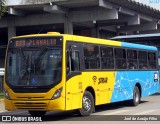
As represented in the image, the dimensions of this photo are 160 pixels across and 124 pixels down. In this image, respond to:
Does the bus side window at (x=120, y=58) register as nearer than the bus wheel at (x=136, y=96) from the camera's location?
Yes

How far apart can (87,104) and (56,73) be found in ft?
6.53

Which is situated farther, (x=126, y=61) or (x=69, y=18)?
(x=69, y=18)

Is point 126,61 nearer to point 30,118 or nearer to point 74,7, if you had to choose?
point 30,118

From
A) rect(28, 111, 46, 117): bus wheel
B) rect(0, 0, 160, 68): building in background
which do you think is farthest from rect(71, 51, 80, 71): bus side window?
rect(0, 0, 160, 68): building in background

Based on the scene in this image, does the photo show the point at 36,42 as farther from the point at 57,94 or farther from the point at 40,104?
the point at 40,104

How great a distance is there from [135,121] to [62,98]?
2368 mm

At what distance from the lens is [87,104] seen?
14.9m

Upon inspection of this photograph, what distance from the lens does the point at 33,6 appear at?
34.9 meters

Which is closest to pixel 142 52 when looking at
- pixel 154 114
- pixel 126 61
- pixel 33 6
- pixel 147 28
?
pixel 126 61

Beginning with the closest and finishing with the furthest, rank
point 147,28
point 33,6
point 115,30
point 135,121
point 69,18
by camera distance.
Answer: point 135,121, point 33,6, point 69,18, point 147,28, point 115,30

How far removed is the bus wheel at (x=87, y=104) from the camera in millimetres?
14705

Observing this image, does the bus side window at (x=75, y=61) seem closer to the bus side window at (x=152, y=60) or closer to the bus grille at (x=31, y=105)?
the bus grille at (x=31, y=105)

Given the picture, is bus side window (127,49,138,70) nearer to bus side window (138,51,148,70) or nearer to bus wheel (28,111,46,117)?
bus side window (138,51,148,70)

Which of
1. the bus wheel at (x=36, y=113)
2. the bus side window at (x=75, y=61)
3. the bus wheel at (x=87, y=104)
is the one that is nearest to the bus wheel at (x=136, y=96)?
the bus wheel at (x=87, y=104)
